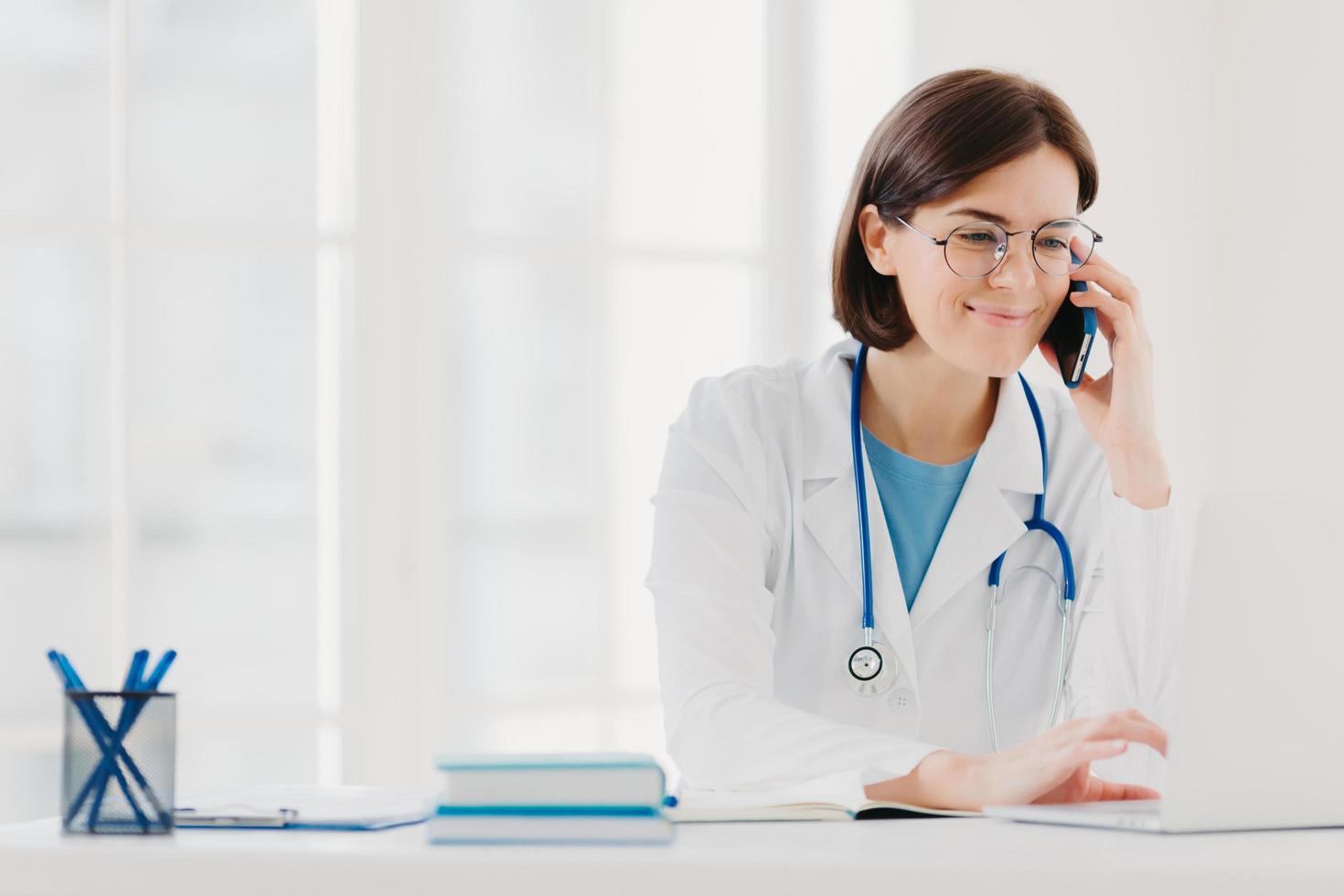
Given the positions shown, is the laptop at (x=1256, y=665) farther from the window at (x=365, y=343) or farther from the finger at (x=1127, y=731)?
the window at (x=365, y=343)

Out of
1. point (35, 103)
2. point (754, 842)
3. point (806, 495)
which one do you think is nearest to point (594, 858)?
point (754, 842)

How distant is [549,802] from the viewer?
1.01m

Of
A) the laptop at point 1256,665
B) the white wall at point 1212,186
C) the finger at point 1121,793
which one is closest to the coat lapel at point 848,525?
the finger at point 1121,793

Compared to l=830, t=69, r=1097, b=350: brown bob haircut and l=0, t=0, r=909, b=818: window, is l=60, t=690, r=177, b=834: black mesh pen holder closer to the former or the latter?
l=830, t=69, r=1097, b=350: brown bob haircut

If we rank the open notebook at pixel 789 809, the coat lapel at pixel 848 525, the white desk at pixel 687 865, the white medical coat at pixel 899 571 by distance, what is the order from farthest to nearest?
the coat lapel at pixel 848 525
the white medical coat at pixel 899 571
the open notebook at pixel 789 809
the white desk at pixel 687 865

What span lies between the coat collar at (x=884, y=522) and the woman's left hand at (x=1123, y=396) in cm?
11

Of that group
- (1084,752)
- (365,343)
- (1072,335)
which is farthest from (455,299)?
(1084,752)

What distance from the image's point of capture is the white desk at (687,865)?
902 millimetres

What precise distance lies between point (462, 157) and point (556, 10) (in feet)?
1.36

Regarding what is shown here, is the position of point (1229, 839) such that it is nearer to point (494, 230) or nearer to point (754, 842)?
point (754, 842)

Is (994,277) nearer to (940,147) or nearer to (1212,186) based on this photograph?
(940,147)

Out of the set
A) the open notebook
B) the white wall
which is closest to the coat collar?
the open notebook

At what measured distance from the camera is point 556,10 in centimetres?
333

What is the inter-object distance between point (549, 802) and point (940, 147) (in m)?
1.05
